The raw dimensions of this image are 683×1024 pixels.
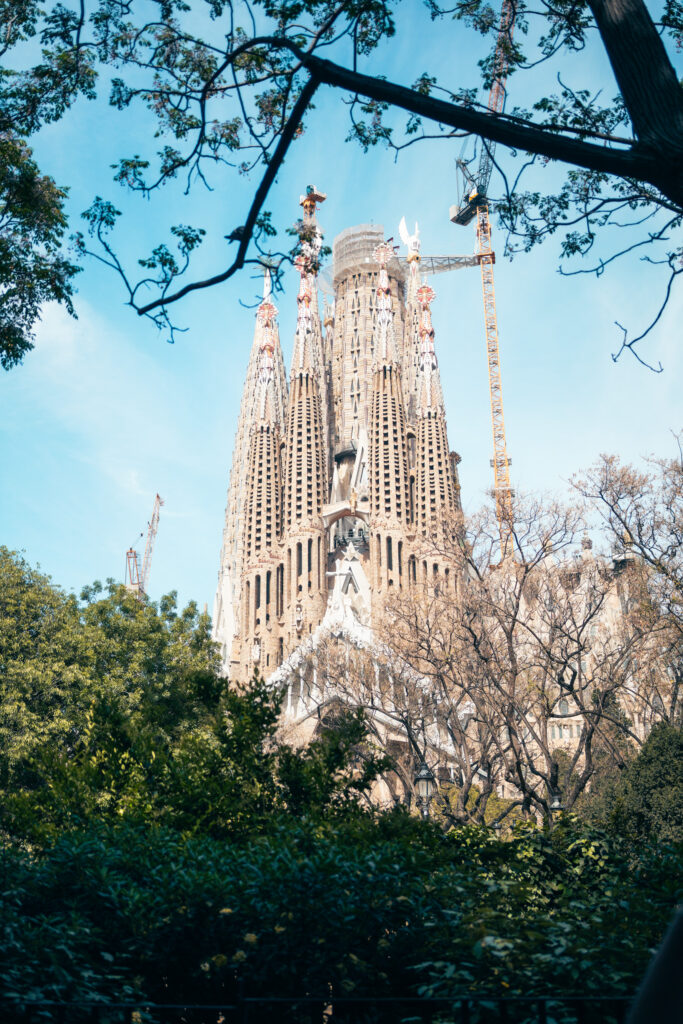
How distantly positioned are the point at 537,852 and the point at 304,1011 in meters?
3.18

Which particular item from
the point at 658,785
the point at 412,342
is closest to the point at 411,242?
the point at 412,342

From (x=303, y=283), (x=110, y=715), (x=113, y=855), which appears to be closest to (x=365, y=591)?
(x=303, y=283)

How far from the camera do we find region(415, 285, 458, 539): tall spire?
60969 millimetres

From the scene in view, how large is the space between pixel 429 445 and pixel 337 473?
7508 millimetres

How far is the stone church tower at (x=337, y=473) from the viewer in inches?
2302

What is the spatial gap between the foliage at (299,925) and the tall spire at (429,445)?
161 ft

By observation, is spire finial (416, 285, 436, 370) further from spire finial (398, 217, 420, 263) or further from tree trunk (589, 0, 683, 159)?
tree trunk (589, 0, 683, 159)

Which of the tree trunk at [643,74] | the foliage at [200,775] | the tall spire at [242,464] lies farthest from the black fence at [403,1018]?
the tall spire at [242,464]

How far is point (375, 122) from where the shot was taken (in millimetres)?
7910

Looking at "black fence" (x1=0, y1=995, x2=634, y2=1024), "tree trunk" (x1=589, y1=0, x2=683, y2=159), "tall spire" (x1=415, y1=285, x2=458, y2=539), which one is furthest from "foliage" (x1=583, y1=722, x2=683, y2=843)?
"tall spire" (x1=415, y1=285, x2=458, y2=539)

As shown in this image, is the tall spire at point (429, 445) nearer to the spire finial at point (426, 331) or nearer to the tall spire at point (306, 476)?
the spire finial at point (426, 331)

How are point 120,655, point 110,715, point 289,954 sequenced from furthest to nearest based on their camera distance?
point 120,655, point 110,715, point 289,954

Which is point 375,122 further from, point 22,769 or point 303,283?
point 303,283

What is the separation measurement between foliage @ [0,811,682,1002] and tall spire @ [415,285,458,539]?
4915cm
